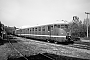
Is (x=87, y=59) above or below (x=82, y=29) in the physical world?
below

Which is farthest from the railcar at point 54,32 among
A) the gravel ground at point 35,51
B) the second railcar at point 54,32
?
the gravel ground at point 35,51

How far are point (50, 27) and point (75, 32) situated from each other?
14.9 metres

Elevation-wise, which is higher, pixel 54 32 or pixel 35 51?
pixel 54 32

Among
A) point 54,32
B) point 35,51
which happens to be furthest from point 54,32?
point 35,51

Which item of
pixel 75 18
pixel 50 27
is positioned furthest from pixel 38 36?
pixel 75 18

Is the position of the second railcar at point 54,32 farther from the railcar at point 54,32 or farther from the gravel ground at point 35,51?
the gravel ground at point 35,51

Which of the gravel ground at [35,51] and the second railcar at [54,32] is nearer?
the gravel ground at [35,51]

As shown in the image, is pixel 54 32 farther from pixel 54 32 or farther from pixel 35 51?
pixel 35 51

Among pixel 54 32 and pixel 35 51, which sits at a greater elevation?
pixel 54 32

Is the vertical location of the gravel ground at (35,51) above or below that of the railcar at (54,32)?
below

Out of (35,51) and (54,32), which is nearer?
(35,51)

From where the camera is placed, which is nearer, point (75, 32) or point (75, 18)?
point (75, 32)

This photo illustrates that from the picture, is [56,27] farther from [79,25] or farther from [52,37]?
[79,25]

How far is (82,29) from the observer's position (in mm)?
25719
